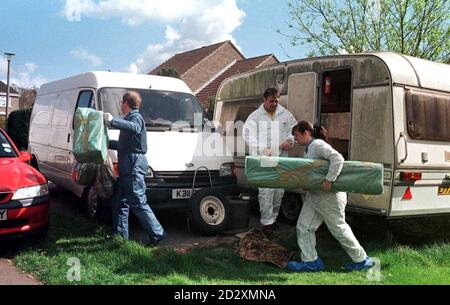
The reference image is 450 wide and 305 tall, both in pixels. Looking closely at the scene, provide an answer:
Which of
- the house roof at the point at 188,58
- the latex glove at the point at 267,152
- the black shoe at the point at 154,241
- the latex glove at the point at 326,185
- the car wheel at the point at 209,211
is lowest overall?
the black shoe at the point at 154,241

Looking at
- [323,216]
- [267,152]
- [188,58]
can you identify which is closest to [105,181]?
[267,152]

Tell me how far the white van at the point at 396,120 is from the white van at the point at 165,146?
1.46 meters

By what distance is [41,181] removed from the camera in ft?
19.5

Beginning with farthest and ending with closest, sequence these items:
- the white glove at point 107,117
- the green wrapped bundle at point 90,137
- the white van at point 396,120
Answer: the white van at point 396,120 < the green wrapped bundle at point 90,137 < the white glove at point 107,117

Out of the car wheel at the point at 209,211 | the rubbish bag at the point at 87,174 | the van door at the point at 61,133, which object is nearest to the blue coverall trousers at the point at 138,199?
the rubbish bag at the point at 87,174

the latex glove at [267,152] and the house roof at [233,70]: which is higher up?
the house roof at [233,70]

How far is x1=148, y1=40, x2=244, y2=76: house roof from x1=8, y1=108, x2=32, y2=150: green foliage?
12701 mm

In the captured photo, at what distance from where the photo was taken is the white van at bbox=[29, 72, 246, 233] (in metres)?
6.45

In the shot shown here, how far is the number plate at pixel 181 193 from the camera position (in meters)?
6.48

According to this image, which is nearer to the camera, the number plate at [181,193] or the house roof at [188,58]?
the number plate at [181,193]

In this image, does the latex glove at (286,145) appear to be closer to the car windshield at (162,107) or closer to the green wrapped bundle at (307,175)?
the green wrapped bundle at (307,175)
